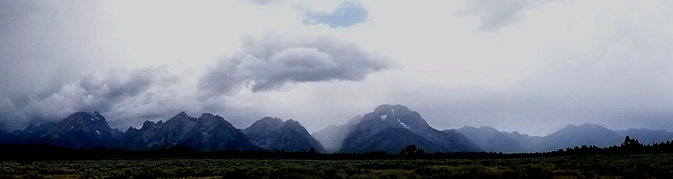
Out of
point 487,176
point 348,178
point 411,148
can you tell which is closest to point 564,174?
point 487,176

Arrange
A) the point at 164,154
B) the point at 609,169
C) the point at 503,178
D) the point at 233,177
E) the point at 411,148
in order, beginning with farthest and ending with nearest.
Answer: the point at 164,154 < the point at 411,148 < the point at 233,177 < the point at 609,169 < the point at 503,178

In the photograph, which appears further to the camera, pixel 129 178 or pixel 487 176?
pixel 129 178

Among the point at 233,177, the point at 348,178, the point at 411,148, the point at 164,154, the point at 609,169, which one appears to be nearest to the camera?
the point at 348,178

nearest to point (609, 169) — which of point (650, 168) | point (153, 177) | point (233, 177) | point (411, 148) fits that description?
point (650, 168)

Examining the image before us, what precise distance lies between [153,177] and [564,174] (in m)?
31.6

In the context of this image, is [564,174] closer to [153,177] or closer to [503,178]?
[503,178]

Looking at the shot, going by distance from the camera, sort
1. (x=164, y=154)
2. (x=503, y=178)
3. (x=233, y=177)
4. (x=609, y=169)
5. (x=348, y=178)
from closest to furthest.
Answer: (x=503, y=178)
(x=348, y=178)
(x=609, y=169)
(x=233, y=177)
(x=164, y=154)

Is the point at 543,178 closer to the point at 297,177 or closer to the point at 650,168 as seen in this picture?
the point at 650,168

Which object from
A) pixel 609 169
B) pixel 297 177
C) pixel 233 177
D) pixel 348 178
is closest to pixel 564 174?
pixel 609 169

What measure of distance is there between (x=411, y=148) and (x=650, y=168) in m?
134

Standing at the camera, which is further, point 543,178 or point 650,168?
point 650,168

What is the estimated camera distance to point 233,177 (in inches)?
1535

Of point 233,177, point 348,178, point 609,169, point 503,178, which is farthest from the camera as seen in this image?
point 233,177

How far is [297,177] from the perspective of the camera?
34.9 m
